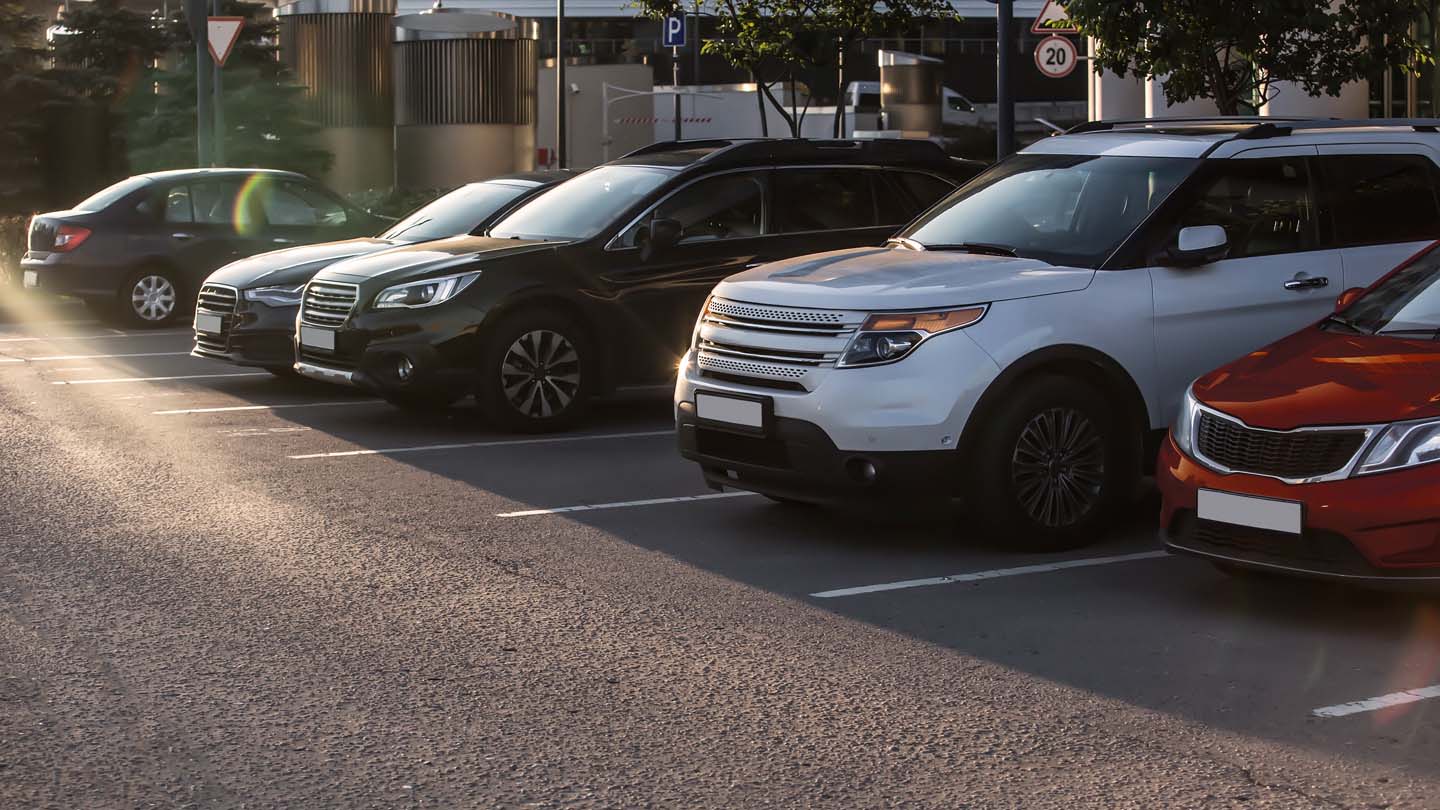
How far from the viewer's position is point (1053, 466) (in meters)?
7.80

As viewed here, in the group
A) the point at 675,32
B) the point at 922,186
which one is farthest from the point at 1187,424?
the point at 675,32

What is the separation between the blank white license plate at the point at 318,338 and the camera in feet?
37.6

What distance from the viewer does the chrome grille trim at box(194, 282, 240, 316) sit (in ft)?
43.0

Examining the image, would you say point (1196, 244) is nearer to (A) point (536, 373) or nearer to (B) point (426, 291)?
(A) point (536, 373)

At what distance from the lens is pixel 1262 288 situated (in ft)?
27.5

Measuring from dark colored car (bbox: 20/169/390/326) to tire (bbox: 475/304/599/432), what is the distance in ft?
23.1

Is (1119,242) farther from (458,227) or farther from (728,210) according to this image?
(458,227)

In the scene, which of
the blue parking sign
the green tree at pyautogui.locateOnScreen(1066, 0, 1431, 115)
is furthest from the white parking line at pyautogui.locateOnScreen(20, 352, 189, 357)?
the blue parking sign

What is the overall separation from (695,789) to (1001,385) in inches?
125

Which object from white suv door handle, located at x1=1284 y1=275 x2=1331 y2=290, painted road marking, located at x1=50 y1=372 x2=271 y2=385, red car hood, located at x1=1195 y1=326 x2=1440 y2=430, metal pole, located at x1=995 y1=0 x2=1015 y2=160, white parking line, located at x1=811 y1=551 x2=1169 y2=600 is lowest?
white parking line, located at x1=811 y1=551 x2=1169 y2=600

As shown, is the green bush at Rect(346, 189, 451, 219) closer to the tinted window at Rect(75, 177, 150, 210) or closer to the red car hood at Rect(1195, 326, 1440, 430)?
the tinted window at Rect(75, 177, 150, 210)

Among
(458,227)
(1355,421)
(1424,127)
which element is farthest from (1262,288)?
(458,227)

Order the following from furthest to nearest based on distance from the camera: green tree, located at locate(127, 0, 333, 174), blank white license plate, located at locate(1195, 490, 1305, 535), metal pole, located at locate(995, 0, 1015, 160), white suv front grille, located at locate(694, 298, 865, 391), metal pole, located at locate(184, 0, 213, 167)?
green tree, located at locate(127, 0, 333, 174) < metal pole, located at locate(184, 0, 213, 167) < metal pole, located at locate(995, 0, 1015, 160) < white suv front grille, located at locate(694, 298, 865, 391) < blank white license plate, located at locate(1195, 490, 1305, 535)

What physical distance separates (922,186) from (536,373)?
2.83 metres
